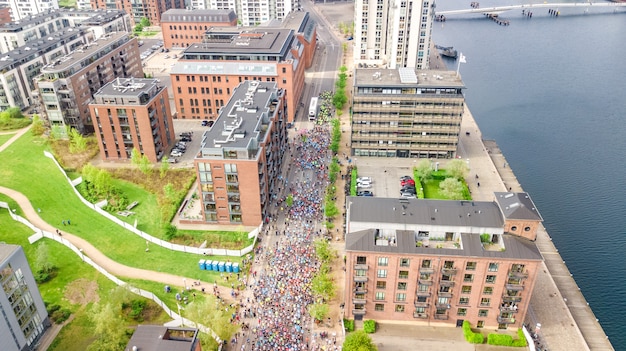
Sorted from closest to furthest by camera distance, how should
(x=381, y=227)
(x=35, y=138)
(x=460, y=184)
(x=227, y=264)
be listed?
(x=381, y=227), (x=227, y=264), (x=460, y=184), (x=35, y=138)

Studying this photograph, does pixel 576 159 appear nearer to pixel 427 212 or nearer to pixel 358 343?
pixel 427 212

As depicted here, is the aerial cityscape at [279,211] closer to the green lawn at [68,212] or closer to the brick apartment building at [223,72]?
the green lawn at [68,212]

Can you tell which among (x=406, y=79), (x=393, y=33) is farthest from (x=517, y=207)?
(x=393, y=33)

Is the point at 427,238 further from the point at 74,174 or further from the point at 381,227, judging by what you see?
the point at 74,174

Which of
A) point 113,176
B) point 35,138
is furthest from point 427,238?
point 35,138

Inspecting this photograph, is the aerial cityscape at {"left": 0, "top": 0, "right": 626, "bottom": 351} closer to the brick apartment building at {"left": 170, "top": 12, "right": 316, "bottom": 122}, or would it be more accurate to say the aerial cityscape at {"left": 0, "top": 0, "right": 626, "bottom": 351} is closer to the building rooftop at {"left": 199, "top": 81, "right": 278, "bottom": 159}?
the building rooftop at {"left": 199, "top": 81, "right": 278, "bottom": 159}

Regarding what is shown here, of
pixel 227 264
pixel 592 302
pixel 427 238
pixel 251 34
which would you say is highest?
pixel 251 34

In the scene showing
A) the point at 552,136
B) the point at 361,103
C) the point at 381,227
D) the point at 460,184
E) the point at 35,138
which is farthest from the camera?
the point at 552,136
